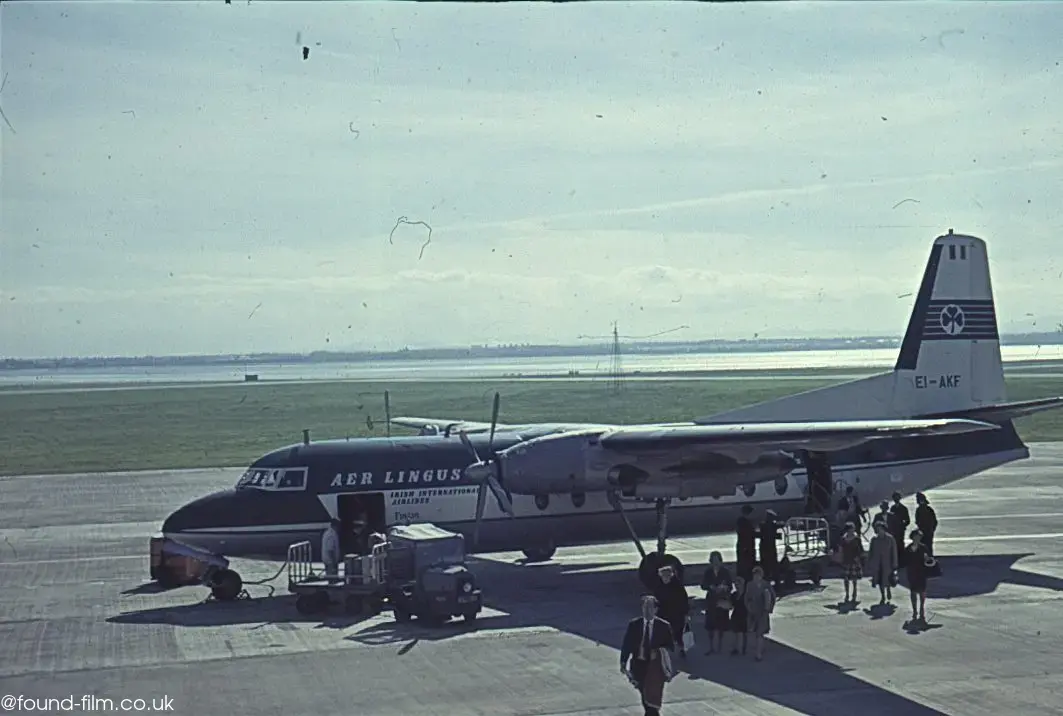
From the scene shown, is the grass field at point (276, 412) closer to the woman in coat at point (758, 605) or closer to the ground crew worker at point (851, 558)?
the ground crew worker at point (851, 558)

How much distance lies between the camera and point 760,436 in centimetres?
2084

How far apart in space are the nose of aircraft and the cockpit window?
1.71 feet

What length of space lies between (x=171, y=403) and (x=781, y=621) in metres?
84.2

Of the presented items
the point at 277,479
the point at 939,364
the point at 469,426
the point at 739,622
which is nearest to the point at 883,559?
the point at 739,622

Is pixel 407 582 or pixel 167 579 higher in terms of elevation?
pixel 407 582

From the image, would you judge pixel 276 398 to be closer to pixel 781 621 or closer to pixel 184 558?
pixel 184 558

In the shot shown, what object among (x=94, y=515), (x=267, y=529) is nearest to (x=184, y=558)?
(x=267, y=529)

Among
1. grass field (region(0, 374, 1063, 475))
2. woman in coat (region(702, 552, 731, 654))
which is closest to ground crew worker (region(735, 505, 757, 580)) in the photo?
woman in coat (region(702, 552, 731, 654))

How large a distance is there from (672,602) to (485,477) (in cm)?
701

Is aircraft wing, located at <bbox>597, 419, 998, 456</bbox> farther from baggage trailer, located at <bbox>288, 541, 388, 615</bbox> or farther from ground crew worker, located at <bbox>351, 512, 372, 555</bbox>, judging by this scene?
ground crew worker, located at <bbox>351, 512, 372, 555</bbox>

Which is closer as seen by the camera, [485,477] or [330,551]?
[330,551]

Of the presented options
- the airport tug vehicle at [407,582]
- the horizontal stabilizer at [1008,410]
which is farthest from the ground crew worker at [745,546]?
the horizontal stabilizer at [1008,410]

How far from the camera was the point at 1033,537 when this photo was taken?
29094mm

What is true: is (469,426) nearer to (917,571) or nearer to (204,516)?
(204,516)
